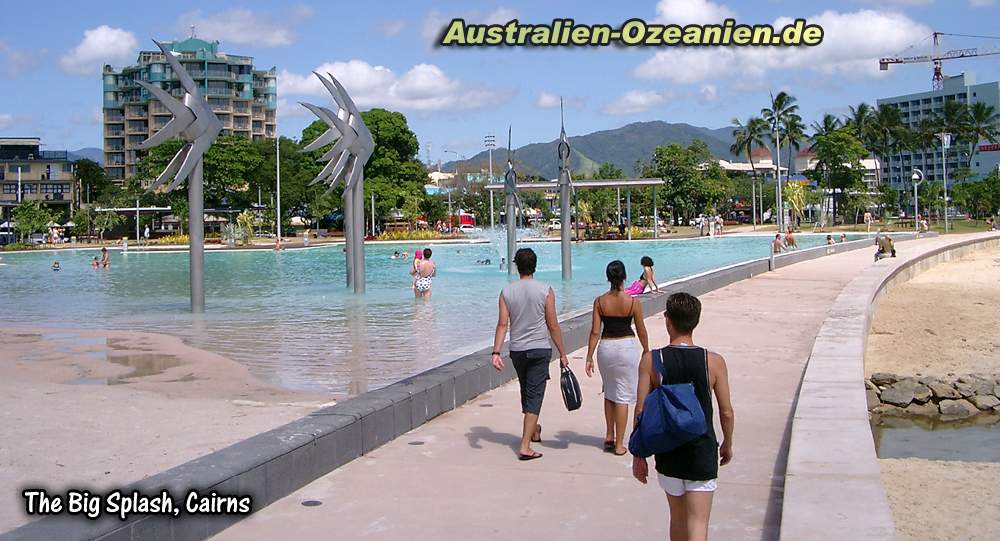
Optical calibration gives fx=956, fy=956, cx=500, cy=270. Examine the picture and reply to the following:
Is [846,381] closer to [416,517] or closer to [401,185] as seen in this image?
[416,517]

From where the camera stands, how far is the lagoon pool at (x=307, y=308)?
484 inches

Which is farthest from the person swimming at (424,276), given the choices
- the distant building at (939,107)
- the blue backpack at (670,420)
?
the distant building at (939,107)

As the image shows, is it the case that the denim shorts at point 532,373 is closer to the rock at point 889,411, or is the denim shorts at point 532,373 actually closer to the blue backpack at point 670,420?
the blue backpack at point 670,420

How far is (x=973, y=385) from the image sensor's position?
37.3ft

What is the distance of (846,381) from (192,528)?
5.77 meters

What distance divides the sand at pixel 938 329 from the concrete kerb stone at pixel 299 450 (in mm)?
7092

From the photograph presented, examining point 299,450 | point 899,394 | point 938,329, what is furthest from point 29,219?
point 299,450

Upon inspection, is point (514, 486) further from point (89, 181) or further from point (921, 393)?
point (89, 181)

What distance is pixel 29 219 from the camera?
7262 cm

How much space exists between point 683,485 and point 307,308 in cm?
1676

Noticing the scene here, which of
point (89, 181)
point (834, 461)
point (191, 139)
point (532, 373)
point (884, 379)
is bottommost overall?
point (884, 379)

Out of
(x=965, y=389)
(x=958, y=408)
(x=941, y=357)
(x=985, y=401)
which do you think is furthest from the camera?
(x=941, y=357)

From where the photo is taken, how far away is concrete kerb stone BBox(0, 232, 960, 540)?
4614 millimetres

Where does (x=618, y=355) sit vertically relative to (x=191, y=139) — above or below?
below
